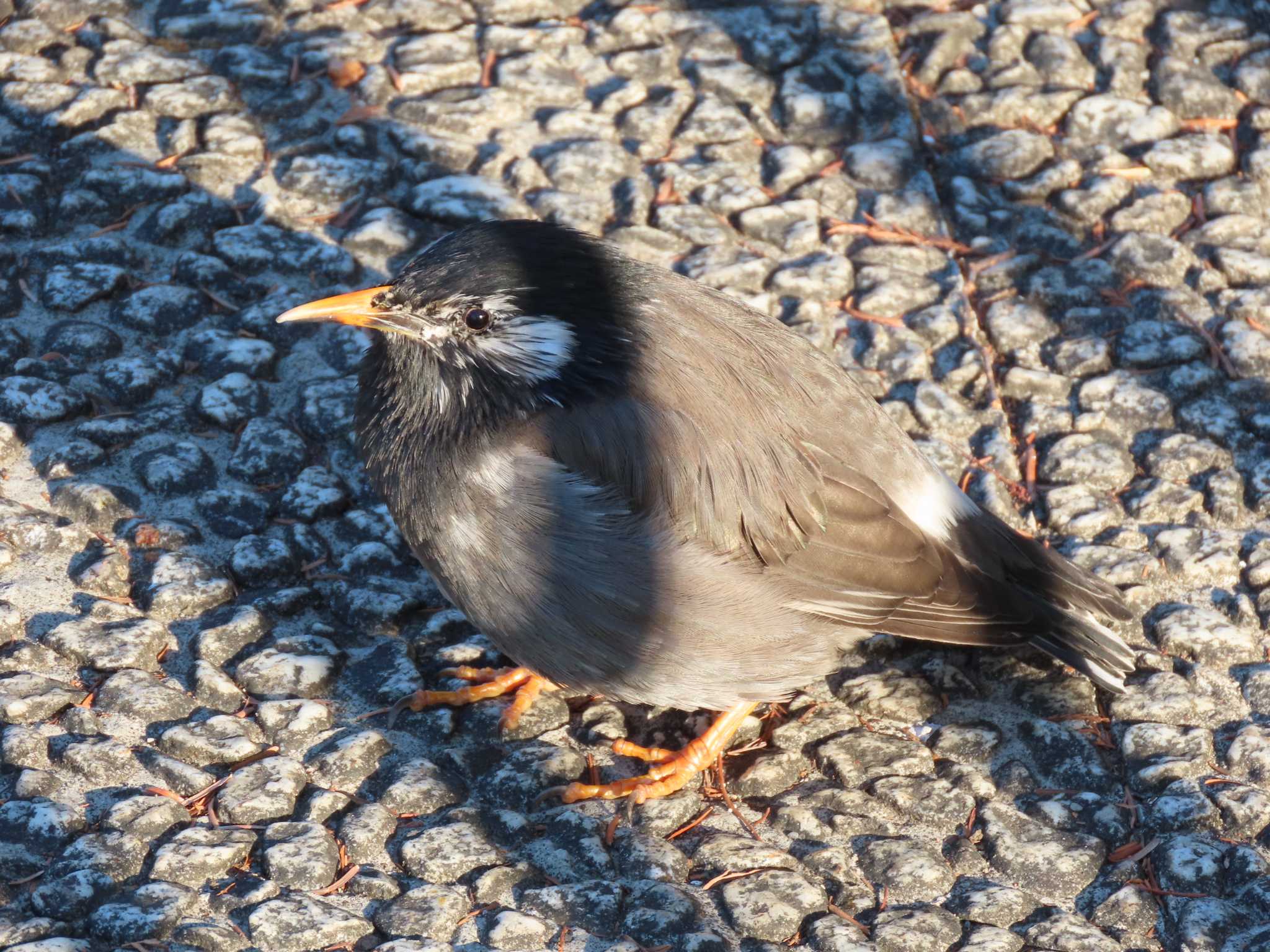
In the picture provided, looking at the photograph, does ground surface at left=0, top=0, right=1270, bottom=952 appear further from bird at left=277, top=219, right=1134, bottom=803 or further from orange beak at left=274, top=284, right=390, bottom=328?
orange beak at left=274, top=284, right=390, bottom=328

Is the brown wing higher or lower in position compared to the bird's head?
lower

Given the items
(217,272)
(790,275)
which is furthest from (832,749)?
(217,272)

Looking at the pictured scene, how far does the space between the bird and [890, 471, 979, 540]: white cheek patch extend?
2 centimetres

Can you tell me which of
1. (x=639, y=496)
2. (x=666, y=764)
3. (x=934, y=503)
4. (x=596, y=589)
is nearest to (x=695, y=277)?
(x=934, y=503)

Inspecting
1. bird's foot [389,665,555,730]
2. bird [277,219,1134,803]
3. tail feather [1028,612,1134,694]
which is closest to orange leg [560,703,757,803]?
bird [277,219,1134,803]

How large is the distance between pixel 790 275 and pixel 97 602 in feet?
10.4

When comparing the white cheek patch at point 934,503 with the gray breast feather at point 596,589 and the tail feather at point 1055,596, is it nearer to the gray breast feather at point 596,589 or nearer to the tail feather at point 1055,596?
the tail feather at point 1055,596

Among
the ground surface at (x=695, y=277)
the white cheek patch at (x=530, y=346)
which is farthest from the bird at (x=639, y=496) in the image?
the ground surface at (x=695, y=277)

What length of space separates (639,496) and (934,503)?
1.19 meters

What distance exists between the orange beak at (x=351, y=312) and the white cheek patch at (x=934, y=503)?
184 cm

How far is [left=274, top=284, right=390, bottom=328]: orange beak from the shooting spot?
15.2 feet

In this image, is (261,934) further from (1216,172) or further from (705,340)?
(1216,172)

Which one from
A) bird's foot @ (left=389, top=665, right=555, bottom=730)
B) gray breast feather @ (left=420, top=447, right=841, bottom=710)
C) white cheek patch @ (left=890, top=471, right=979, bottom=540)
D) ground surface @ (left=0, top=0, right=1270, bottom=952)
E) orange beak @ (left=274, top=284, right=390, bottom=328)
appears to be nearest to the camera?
ground surface @ (left=0, top=0, right=1270, bottom=952)

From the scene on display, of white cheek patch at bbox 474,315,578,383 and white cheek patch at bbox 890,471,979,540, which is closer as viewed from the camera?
white cheek patch at bbox 474,315,578,383
